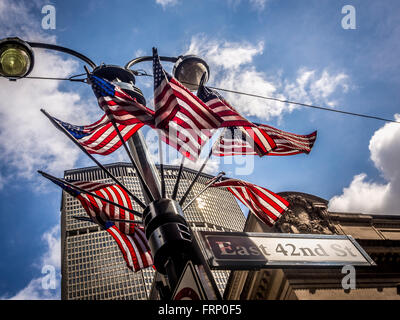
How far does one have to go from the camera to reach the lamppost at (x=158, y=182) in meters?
3.79

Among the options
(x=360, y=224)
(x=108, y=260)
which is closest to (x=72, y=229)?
(x=108, y=260)

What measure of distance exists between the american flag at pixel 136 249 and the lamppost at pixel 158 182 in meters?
1.88

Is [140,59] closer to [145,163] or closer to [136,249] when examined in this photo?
[145,163]

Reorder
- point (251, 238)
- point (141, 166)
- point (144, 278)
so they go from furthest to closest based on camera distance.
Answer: point (144, 278) → point (141, 166) → point (251, 238)

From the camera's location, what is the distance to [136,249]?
6809 millimetres

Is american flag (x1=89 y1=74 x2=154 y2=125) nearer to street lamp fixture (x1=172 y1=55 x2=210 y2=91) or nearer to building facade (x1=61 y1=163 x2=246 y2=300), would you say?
street lamp fixture (x1=172 y1=55 x2=210 y2=91)

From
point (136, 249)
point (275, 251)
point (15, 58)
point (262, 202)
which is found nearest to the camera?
point (275, 251)

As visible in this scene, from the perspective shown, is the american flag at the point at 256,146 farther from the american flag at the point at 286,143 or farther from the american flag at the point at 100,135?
the american flag at the point at 100,135

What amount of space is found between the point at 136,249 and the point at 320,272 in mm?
6587

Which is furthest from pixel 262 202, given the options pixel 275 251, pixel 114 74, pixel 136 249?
pixel 114 74

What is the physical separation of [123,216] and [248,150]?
3512mm

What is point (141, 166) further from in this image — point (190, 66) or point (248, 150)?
point (190, 66)

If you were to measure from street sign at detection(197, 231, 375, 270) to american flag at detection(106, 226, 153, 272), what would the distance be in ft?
7.72

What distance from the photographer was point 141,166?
5.83 m
